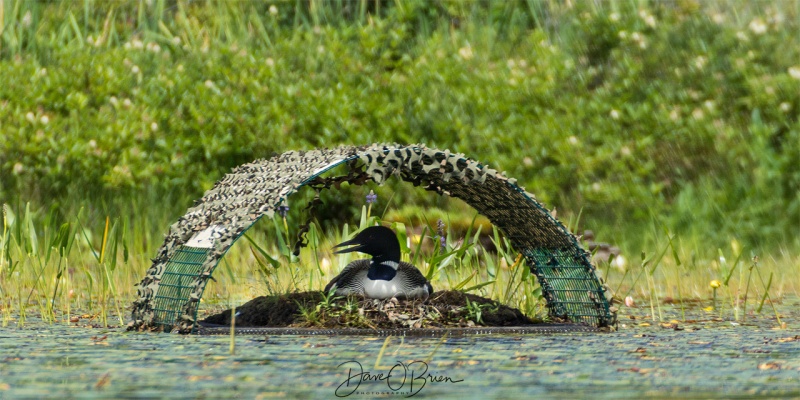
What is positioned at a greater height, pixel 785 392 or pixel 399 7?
pixel 399 7

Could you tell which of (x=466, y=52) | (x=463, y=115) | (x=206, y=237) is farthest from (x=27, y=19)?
(x=206, y=237)

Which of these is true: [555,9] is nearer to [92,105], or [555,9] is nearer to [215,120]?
[215,120]

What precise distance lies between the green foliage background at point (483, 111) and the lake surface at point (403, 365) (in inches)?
210

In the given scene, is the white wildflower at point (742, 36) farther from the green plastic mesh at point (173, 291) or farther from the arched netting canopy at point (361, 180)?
the green plastic mesh at point (173, 291)

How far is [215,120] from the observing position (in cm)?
1195

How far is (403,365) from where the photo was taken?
4.73 m

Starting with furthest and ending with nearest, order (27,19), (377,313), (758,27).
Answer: (27,19)
(758,27)
(377,313)

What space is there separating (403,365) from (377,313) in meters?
1.59

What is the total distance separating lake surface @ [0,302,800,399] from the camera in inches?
163

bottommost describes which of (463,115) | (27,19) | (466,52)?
(463,115)

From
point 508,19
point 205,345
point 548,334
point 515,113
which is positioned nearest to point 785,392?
point 548,334

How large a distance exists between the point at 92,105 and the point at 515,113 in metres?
4.36

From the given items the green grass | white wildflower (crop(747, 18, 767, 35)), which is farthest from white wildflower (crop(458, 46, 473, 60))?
white wildflower (crop(747, 18, 767, 35))

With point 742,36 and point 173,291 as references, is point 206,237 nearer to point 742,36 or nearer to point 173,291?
point 173,291
